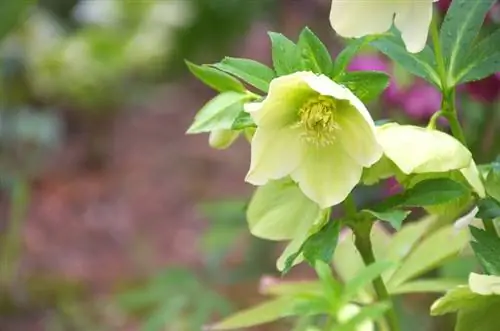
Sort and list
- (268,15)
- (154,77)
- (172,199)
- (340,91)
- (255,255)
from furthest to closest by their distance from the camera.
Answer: (154,77) → (172,199) → (268,15) → (255,255) → (340,91)

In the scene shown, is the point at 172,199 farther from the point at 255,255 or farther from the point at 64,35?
the point at 255,255

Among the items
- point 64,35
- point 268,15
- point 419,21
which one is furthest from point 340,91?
point 64,35

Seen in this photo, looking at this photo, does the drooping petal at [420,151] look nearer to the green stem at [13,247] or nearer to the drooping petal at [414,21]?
the drooping petal at [414,21]

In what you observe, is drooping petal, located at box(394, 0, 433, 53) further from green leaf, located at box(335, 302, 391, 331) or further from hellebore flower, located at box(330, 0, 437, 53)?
green leaf, located at box(335, 302, 391, 331)

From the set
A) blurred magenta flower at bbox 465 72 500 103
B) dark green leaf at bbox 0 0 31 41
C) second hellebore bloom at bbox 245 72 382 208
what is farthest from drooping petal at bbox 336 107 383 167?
dark green leaf at bbox 0 0 31 41

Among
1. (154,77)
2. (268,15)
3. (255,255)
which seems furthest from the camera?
(154,77)

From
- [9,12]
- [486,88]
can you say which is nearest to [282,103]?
[486,88]

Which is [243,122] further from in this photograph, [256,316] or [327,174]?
[256,316]
